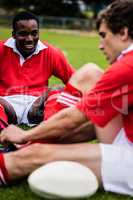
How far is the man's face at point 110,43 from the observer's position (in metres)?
4.21

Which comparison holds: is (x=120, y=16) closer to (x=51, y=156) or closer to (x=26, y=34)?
(x=51, y=156)

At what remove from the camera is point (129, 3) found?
416cm

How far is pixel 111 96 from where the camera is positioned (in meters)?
4.10

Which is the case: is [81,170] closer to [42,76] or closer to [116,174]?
[116,174]

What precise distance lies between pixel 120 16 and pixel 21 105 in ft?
9.04

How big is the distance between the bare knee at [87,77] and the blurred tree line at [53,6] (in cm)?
3675

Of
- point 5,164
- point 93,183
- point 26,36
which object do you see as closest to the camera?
point 93,183

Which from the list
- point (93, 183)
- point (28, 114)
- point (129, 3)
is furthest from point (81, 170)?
point (28, 114)

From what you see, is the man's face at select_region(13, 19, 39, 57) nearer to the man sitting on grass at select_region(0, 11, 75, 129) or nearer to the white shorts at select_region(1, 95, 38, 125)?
the man sitting on grass at select_region(0, 11, 75, 129)

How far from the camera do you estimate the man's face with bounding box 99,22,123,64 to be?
421 cm

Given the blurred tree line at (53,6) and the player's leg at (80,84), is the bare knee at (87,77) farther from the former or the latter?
the blurred tree line at (53,6)

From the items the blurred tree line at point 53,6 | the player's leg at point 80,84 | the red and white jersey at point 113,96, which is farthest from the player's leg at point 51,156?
the blurred tree line at point 53,6

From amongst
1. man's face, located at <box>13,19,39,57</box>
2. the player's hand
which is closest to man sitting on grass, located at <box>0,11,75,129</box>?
man's face, located at <box>13,19,39,57</box>

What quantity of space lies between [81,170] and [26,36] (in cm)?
269
